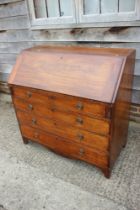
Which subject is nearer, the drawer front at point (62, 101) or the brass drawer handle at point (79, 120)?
the drawer front at point (62, 101)

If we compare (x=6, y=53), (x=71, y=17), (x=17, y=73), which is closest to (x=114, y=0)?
(x=71, y=17)

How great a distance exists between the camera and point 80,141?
64.4 inches

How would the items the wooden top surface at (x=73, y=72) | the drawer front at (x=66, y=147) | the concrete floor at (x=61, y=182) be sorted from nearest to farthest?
1. the wooden top surface at (x=73, y=72)
2. the concrete floor at (x=61, y=182)
3. the drawer front at (x=66, y=147)

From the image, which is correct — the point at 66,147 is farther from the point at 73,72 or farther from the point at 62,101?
the point at 73,72

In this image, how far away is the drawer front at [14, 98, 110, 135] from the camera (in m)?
1.44

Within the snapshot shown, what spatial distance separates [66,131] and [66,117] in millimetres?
150

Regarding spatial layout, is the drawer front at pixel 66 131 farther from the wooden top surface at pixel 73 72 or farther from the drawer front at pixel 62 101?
the wooden top surface at pixel 73 72

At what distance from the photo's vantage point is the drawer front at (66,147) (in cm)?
161

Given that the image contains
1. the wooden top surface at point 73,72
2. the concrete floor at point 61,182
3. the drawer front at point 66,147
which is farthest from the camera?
the drawer front at point 66,147

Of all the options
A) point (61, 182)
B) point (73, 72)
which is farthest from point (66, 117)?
point (61, 182)

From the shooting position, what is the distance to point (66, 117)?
159 centimetres

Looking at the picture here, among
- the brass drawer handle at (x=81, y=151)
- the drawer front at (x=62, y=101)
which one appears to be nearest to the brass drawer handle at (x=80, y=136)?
the brass drawer handle at (x=81, y=151)

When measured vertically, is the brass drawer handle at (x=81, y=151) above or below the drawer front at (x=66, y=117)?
below

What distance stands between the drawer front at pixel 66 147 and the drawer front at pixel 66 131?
2.2 inches
